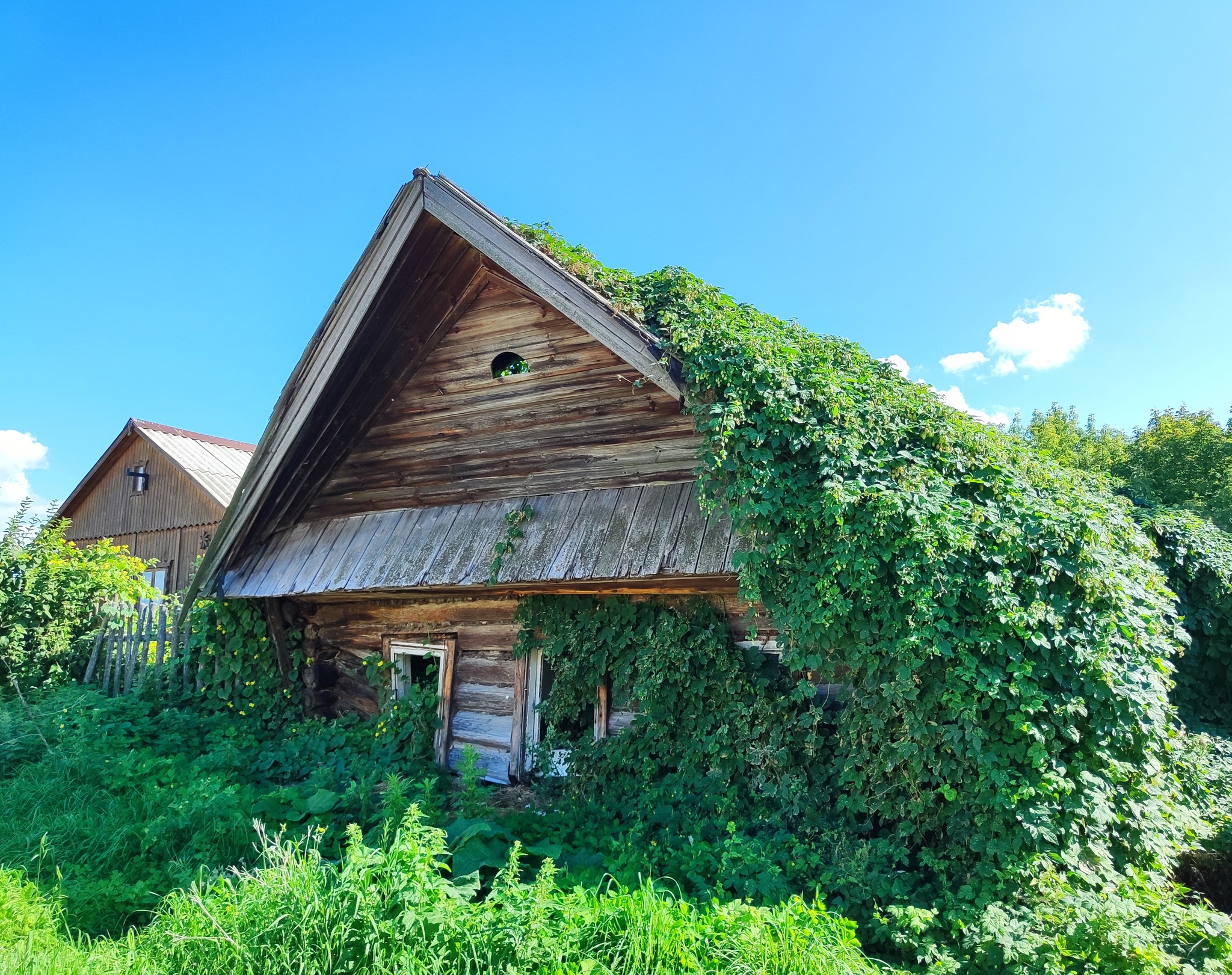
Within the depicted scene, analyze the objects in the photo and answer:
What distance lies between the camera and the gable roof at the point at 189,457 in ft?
73.0

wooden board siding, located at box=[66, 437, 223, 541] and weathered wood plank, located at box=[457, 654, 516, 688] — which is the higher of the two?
wooden board siding, located at box=[66, 437, 223, 541]

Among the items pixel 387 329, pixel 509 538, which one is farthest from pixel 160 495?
pixel 509 538

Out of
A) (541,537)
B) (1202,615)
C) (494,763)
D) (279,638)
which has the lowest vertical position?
(494,763)

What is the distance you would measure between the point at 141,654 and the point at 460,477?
5.09 metres

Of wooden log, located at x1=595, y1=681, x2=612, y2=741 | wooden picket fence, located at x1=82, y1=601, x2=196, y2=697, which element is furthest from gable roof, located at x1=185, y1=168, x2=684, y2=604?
wooden log, located at x1=595, y1=681, x2=612, y2=741

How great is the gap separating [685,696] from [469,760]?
213 cm

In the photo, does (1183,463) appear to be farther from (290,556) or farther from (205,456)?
(205,456)

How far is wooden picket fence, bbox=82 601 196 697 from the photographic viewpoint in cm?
885

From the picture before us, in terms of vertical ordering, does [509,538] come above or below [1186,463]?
below

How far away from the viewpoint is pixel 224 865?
4.96 metres

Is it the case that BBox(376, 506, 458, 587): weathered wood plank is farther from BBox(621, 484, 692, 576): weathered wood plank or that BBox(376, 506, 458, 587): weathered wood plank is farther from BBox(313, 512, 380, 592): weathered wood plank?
BBox(621, 484, 692, 576): weathered wood plank

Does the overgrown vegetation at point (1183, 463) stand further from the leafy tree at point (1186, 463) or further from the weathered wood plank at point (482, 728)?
the weathered wood plank at point (482, 728)

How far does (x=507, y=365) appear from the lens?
7.80 metres

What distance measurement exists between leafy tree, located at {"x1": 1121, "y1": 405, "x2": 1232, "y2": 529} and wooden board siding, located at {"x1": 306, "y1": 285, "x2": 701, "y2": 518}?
80.7 feet
